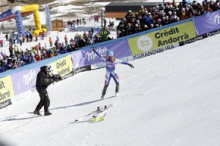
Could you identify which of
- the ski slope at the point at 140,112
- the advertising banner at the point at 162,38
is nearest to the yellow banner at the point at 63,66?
the ski slope at the point at 140,112

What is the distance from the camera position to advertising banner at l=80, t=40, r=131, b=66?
19.5 metres

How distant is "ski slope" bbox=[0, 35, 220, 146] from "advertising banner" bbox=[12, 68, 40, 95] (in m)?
0.56

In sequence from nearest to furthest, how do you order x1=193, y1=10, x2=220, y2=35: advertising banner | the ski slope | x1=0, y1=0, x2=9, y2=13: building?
the ski slope → x1=193, y1=10, x2=220, y2=35: advertising banner → x1=0, y1=0, x2=9, y2=13: building

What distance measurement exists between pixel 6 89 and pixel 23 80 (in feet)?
4.02

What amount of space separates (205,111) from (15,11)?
3991 cm

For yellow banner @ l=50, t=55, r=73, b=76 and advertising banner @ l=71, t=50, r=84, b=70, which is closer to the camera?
yellow banner @ l=50, t=55, r=73, b=76

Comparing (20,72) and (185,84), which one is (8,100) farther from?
(185,84)

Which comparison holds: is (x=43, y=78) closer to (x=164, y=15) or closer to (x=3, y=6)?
(x=164, y=15)

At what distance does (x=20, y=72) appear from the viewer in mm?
15734

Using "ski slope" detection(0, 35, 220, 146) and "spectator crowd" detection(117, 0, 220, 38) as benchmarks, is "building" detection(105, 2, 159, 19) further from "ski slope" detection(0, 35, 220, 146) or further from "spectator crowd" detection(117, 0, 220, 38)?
"ski slope" detection(0, 35, 220, 146)

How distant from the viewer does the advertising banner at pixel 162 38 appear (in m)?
19.2

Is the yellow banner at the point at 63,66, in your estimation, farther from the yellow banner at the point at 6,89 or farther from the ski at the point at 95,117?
the ski at the point at 95,117

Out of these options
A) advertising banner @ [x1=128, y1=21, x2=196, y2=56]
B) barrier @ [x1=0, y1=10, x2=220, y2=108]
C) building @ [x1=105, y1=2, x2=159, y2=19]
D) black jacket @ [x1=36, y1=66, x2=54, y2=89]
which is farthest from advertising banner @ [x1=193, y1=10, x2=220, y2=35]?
building @ [x1=105, y1=2, x2=159, y2=19]

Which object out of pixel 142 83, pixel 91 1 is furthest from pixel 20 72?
pixel 91 1
